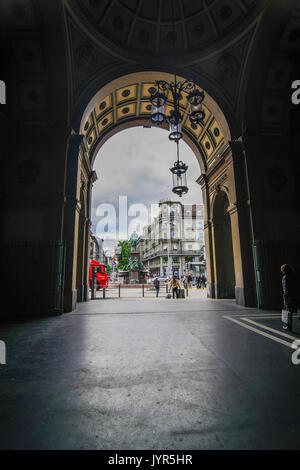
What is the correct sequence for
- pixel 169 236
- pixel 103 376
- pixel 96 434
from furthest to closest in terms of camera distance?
pixel 169 236
pixel 103 376
pixel 96 434

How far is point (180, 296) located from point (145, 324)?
8287 mm

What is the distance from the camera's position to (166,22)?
10375mm

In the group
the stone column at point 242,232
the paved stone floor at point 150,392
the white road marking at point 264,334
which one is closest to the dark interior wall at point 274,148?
the stone column at point 242,232

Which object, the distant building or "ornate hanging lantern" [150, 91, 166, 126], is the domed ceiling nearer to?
"ornate hanging lantern" [150, 91, 166, 126]

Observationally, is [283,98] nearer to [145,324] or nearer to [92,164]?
[92,164]

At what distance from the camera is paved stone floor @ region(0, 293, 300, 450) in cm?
185

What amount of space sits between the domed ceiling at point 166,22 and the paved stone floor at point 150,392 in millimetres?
12391

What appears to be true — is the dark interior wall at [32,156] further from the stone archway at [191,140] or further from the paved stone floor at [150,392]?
the paved stone floor at [150,392]

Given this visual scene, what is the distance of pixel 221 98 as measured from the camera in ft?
36.3

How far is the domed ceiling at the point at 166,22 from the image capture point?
948 centimetres

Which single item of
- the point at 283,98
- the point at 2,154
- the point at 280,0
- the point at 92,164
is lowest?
the point at 2,154

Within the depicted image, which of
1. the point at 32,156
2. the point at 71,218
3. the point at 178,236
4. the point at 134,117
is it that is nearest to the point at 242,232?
the point at 71,218
